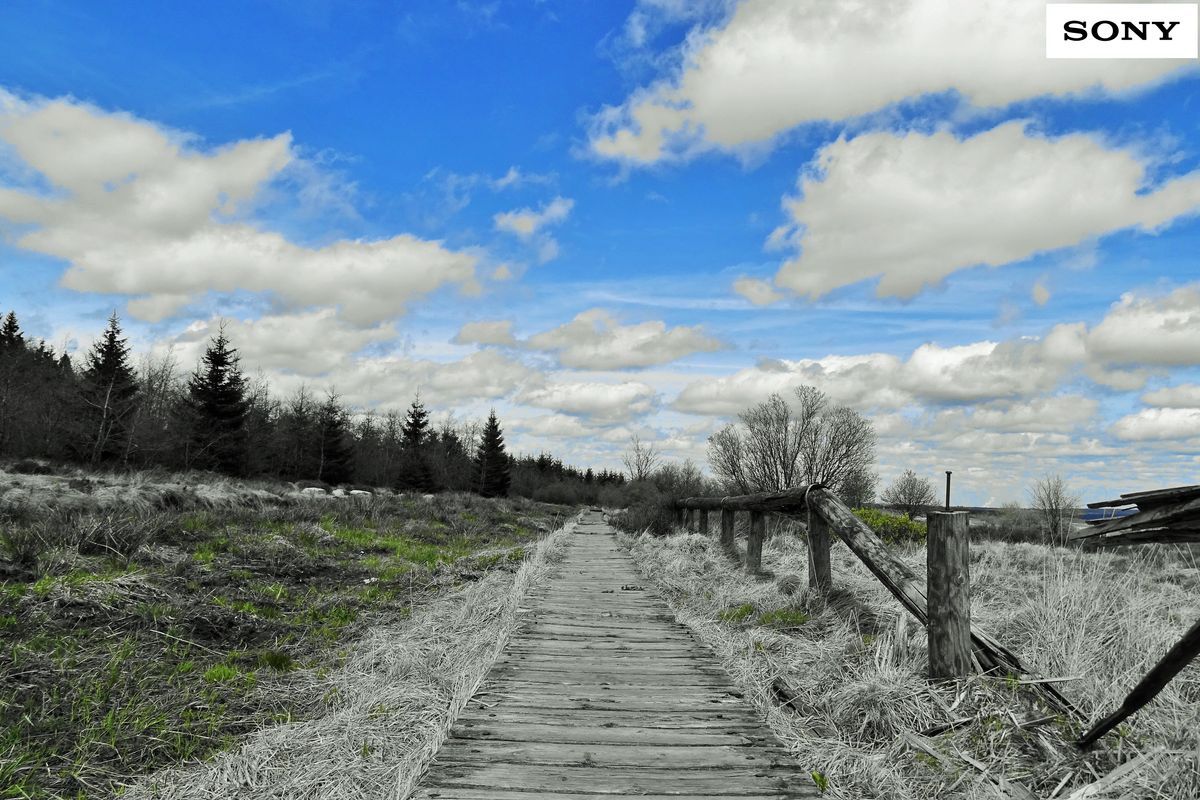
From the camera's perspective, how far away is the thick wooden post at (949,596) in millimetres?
4145

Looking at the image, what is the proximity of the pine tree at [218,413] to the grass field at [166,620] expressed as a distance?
25102 mm

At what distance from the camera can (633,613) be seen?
757 centimetres

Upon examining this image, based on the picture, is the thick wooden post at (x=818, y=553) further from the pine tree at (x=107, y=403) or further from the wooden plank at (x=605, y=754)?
the pine tree at (x=107, y=403)

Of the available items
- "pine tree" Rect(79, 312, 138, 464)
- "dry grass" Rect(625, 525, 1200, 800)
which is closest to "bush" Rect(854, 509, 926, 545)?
"dry grass" Rect(625, 525, 1200, 800)

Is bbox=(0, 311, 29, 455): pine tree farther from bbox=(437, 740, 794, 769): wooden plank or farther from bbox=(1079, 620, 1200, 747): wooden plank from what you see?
bbox=(1079, 620, 1200, 747): wooden plank

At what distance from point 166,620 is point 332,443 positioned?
4693 cm

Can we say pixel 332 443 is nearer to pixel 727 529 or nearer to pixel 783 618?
pixel 727 529

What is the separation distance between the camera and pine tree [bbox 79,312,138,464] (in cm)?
3300

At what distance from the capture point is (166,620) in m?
7.04

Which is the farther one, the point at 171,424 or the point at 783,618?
the point at 171,424

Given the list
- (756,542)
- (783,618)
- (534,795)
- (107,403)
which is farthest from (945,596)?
(107,403)

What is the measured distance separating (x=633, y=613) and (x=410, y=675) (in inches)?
109

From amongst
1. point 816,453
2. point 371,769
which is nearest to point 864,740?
point 371,769

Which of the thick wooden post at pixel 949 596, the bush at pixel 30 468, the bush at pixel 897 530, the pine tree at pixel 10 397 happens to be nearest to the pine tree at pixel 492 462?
the pine tree at pixel 10 397
